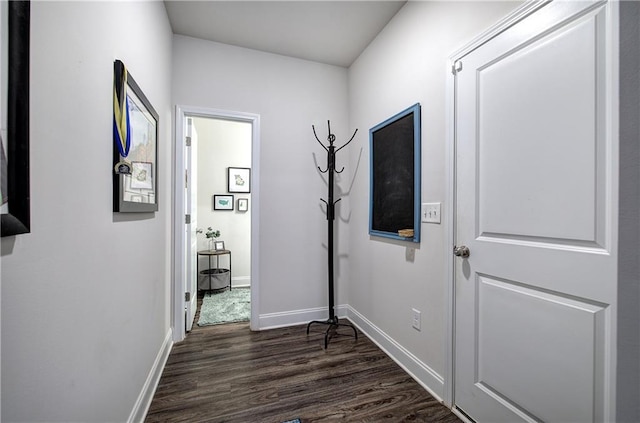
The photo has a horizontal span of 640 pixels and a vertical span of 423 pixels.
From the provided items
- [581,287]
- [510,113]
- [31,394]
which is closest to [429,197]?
[510,113]

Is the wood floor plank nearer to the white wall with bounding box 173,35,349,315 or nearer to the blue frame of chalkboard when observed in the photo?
the white wall with bounding box 173,35,349,315

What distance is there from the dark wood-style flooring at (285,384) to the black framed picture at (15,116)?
145 cm

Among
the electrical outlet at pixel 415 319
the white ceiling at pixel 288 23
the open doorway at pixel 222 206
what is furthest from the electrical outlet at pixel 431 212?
the open doorway at pixel 222 206

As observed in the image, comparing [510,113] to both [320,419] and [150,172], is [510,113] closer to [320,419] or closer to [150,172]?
[320,419]

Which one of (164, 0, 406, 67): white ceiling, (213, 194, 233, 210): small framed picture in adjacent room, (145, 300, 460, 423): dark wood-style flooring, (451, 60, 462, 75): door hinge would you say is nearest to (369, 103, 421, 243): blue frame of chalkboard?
(451, 60, 462, 75): door hinge

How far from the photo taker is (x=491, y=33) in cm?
135

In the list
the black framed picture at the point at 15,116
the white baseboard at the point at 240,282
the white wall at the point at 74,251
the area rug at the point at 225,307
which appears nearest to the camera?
the black framed picture at the point at 15,116

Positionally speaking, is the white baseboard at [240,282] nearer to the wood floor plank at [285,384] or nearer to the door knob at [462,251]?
the wood floor plank at [285,384]

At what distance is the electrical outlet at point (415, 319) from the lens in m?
1.87

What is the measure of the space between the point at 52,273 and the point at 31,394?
0.30 metres

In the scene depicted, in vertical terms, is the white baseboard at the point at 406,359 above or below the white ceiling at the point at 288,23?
below

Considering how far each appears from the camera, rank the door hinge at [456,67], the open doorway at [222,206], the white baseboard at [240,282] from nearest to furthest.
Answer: the door hinge at [456,67] → the open doorway at [222,206] → the white baseboard at [240,282]

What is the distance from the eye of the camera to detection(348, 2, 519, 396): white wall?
5.40 feet

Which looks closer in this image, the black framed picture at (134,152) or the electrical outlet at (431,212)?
the black framed picture at (134,152)
